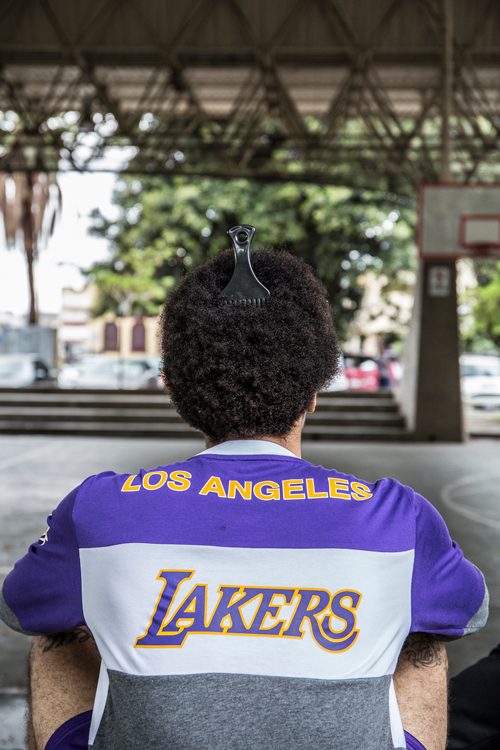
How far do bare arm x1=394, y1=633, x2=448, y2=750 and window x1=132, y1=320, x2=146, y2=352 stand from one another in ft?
146

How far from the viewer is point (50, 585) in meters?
1.29

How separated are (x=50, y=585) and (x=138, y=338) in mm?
45128

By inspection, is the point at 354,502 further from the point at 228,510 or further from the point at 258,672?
the point at 258,672

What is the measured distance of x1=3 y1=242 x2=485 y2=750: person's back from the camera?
3.74ft

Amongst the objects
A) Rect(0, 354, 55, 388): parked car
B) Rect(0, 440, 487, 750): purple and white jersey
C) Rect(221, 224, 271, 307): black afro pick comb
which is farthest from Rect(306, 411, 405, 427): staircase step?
Rect(0, 440, 487, 750): purple and white jersey

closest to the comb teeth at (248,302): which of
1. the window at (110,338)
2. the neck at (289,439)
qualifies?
the neck at (289,439)

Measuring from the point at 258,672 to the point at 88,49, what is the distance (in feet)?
38.5

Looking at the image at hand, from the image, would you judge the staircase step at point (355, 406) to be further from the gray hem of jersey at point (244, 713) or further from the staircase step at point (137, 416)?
the gray hem of jersey at point (244, 713)

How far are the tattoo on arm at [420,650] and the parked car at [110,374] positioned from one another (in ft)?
57.7

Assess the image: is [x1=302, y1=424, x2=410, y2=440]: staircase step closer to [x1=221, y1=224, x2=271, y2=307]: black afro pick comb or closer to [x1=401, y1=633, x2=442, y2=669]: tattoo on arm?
[x1=401, y1=633, x2=442, y2=669]: tattoo on arm

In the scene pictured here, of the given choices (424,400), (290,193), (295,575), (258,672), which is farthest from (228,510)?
(290,193)

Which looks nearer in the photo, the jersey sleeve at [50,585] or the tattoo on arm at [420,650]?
the jersey sleeve at [50,585]

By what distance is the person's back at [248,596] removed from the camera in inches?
44.8

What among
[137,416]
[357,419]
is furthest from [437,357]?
[137,416]
